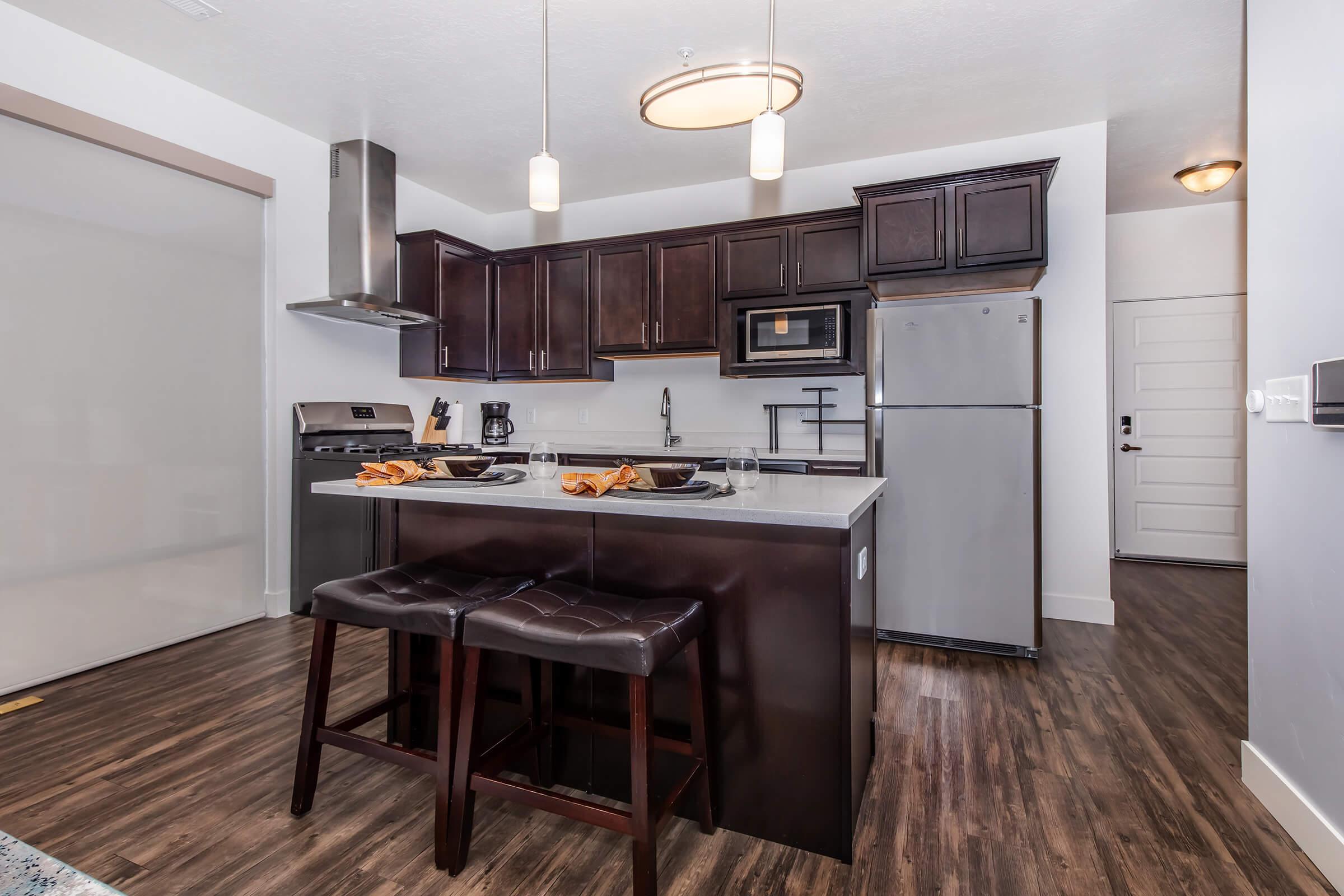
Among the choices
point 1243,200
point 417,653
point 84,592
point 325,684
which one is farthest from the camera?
point 1243,200

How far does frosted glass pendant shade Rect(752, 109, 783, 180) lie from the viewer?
1.85m

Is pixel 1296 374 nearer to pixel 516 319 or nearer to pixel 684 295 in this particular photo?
pixel 684 295

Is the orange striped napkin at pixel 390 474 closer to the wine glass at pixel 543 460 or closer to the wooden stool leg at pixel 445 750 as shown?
the wine glass at pixel 543 460

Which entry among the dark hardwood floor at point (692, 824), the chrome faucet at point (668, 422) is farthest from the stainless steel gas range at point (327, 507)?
the chrome faucet at point (668, 422)

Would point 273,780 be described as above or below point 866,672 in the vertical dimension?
below

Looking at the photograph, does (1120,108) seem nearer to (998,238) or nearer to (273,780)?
(998,238)

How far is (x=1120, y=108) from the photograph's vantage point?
Answer: 3357 millimetres

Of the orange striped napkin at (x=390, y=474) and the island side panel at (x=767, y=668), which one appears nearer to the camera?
the island side panel at (x=767, y=668)

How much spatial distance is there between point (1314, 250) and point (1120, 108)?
2307 mm

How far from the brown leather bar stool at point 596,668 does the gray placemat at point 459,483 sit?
1.15 feet

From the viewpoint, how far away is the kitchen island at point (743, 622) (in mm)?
1587

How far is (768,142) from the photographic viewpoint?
1.85 m

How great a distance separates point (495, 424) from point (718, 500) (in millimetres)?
3578

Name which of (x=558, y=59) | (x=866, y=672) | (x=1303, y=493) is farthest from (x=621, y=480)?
(x=558, y=59)
